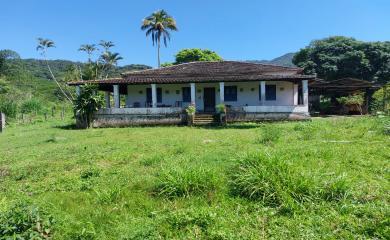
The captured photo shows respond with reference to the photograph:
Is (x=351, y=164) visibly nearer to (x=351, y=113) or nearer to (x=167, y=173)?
(x=167, y=173)

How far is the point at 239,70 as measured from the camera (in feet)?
87.5

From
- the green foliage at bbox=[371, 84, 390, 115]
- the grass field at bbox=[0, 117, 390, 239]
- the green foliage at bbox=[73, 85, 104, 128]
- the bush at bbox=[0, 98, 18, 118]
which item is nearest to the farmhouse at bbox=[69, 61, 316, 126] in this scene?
the green foliage at bbox=[73, 85, 104, 128]

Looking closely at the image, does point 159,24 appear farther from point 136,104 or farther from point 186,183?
point 186,183

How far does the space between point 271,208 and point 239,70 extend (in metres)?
22.4

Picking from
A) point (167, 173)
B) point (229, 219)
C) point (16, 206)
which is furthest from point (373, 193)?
point (16, 206)

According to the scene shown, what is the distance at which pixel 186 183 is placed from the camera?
5.69 meters

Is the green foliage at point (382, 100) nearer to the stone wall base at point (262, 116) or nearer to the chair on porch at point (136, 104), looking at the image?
the stone wall base at point (262, 116)

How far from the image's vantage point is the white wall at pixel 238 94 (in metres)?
25.2

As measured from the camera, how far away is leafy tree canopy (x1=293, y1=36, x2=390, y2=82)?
38719mm

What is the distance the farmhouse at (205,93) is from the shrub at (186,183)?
49.5 feet

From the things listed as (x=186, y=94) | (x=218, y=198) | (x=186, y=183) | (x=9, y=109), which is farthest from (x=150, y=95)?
(x=218, y=198)

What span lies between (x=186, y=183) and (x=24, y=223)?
2.48m

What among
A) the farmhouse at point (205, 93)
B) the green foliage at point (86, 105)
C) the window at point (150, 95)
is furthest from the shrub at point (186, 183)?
the window at point (150, 95)

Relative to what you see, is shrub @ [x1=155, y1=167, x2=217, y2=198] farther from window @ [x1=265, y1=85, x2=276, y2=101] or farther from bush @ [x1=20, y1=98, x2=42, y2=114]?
bush @ [x1=20, y1=98, x2=42, y2=114]
